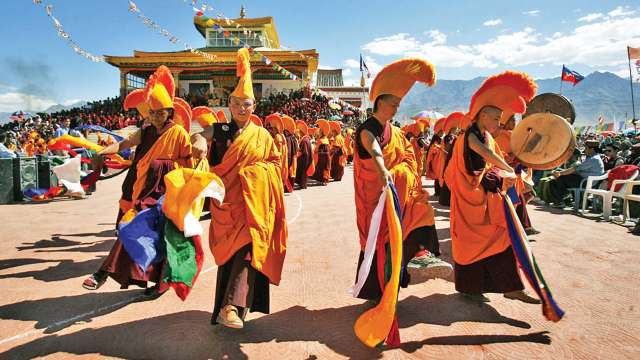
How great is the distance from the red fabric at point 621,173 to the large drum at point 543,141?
520 cm

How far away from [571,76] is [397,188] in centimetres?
2832

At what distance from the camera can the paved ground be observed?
272 centimetres

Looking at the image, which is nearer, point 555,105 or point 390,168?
point 390,168

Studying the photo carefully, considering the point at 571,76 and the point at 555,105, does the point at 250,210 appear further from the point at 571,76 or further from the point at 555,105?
the point at 571,76

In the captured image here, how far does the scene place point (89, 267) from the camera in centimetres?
455

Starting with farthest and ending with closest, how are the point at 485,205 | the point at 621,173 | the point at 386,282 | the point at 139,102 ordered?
the point at 621,173
the point at 139,102
the point at 485,205
the point at 386,282

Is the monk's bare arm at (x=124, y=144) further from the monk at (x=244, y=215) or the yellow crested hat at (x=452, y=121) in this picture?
the yellow crested hat at (x=452, y=121)

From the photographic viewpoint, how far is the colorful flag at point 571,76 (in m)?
25.4

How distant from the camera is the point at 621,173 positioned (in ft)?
24.9

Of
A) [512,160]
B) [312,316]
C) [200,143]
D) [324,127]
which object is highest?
[324,127]

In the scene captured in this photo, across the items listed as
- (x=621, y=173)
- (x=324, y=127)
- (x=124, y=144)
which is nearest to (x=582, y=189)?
(x=621, y=173)

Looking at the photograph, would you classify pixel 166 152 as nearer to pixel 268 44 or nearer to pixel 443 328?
pixel 443 328

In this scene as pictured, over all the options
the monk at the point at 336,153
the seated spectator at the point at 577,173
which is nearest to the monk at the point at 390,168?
the seated spectator at the point at 577,173

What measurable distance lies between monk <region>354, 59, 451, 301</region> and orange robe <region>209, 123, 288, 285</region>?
2.19 ft
